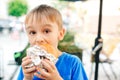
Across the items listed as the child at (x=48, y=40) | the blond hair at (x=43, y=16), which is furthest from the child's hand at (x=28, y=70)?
the blond hair at (x=43, y=16)

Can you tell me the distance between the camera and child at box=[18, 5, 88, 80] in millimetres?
918

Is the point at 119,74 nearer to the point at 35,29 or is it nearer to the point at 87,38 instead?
the point at 87,38

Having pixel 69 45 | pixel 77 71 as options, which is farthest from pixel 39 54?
pixel 69 45

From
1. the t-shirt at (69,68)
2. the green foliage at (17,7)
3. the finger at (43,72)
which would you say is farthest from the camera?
the green foliage at (17,7)

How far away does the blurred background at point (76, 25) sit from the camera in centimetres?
211

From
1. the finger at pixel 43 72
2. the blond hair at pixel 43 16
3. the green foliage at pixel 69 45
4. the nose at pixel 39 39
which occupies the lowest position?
the green foliage at pixel 69 45

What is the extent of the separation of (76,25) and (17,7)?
1.70 feet

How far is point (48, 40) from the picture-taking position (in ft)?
3.22

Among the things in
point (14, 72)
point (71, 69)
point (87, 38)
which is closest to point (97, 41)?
point (87, 38)

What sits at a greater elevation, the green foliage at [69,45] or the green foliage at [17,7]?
the green foliage at [17,7]

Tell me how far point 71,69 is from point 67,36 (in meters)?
1.15

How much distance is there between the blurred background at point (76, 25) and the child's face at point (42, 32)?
3.53ft

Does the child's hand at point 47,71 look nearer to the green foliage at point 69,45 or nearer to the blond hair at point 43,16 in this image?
the blond hair at point 43,16

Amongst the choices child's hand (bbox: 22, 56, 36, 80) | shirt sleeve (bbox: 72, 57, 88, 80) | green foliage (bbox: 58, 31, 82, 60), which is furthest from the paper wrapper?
green foliage (bbox: 58, 31, 82, 60)
